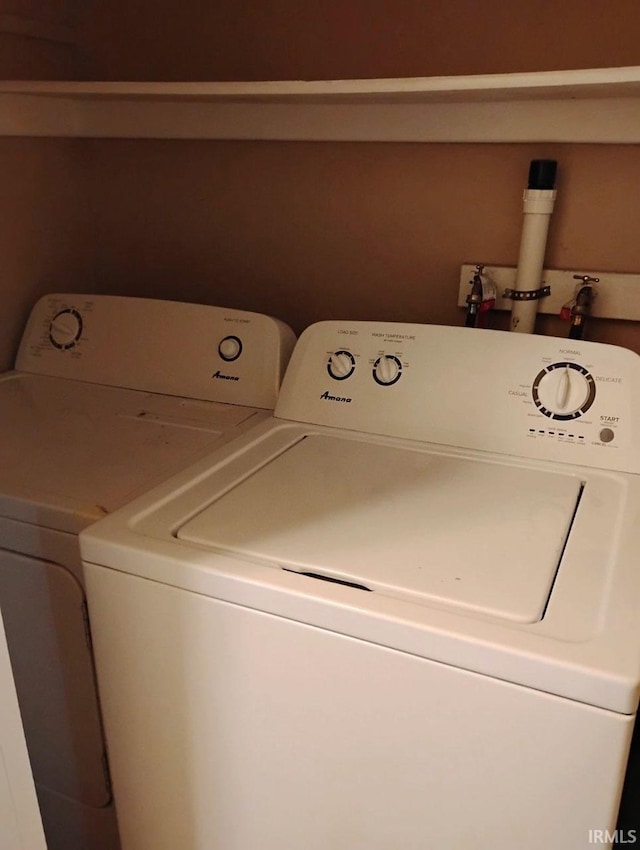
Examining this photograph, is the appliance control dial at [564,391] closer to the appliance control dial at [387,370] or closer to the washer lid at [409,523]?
the washer lid at [409,523]

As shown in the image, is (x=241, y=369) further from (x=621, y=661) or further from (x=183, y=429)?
(x=621, y=661)

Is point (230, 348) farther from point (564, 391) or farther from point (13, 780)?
point (13, 780)

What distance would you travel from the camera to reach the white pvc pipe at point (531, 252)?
3.89 ft

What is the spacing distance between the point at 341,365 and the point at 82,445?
44 cm

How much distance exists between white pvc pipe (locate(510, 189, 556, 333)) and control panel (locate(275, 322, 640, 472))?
18 centimetres

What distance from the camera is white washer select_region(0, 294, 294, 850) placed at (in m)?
1.01

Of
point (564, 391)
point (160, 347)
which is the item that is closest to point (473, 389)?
point (564, 391)

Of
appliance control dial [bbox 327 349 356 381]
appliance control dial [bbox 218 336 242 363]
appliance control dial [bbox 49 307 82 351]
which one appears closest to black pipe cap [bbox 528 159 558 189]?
appliance control dial [bbox 327 349 356 381]

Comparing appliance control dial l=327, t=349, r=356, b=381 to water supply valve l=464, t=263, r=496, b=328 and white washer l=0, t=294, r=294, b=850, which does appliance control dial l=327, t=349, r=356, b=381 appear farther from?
water supply valve l=464, t=263, r=496, b=328

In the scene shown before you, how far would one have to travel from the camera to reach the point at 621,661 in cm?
66

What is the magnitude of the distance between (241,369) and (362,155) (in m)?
0.46

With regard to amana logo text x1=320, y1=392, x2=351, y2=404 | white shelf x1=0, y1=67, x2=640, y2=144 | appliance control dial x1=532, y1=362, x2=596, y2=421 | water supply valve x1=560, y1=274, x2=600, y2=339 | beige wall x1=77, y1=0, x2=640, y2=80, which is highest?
beige wall x1=77, y1=0, x2=640, y2=80

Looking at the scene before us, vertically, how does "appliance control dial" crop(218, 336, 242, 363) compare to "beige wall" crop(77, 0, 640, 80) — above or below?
below

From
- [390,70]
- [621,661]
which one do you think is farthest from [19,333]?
[621,661]
